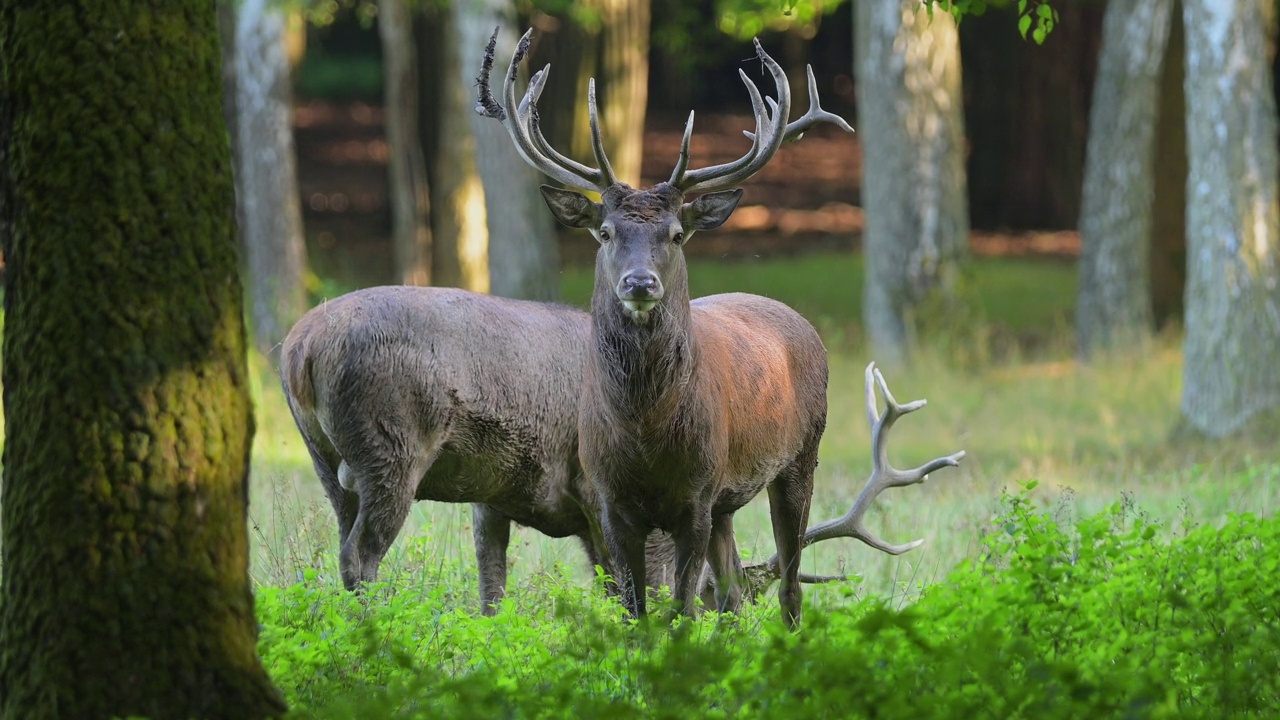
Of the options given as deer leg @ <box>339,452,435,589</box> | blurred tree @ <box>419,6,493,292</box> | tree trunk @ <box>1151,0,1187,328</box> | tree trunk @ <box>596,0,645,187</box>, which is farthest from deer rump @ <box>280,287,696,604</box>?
tree trunk @ <box>1151,0,1187,328</box>

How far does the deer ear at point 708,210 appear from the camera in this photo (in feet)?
20.4

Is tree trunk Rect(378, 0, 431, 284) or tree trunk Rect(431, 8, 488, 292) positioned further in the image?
tree trunk Rect(378, 0, 431, 284)

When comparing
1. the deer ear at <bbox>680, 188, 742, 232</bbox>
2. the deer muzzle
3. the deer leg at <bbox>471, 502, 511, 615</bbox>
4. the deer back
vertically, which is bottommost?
the deer leg at <bbox>471, 502, 511, 615</bbox>

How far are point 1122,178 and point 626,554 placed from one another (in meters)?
12.1

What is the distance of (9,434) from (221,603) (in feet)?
2.52

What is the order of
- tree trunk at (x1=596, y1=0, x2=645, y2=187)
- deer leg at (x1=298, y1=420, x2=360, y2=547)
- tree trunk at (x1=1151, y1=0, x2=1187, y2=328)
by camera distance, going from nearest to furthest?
deer leg at (x1=298, y1=420, x2=360, y2=547), tree trunk at (x1=596, y1=0, x2=645, y2=187), tree trunk at (x1=1151, y1=0, x2=1187, y2=328)

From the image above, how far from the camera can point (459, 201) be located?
17.2 meters

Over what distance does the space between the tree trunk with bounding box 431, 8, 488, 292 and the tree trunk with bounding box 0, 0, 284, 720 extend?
12.3 metres

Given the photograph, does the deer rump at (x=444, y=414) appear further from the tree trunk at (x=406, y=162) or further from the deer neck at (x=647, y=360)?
the tree trunk at (x=406, y=162)

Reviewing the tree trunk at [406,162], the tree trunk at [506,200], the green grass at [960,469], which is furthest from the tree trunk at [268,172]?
the green grass at [960,469]

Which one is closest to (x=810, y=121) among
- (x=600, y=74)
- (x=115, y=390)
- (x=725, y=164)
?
(x=725, y=164)

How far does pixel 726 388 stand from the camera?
627 cm

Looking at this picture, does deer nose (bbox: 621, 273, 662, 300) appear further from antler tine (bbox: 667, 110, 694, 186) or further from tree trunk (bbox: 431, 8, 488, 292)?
tree trunk (bbox: 431, 8, 488, 292)

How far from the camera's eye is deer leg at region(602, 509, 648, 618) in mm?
6055
